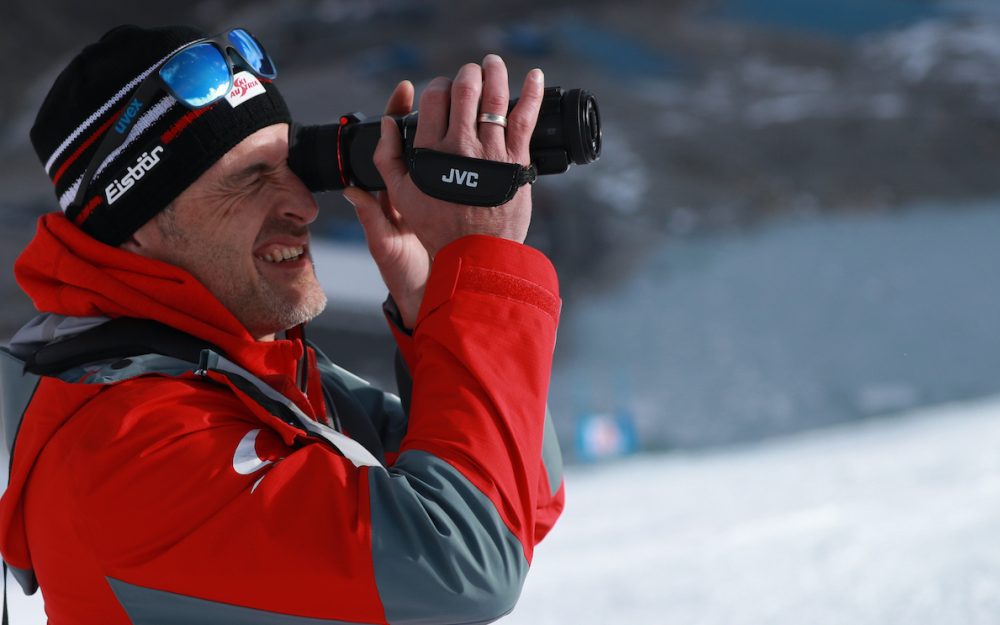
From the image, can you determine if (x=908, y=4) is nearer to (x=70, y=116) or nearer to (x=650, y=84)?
(x=650, y=84)

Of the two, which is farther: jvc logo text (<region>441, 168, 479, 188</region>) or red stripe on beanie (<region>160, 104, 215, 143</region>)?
red stripe on beanie (<region>160, 104, 215, 143</region>)

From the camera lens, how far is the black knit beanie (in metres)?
0.94

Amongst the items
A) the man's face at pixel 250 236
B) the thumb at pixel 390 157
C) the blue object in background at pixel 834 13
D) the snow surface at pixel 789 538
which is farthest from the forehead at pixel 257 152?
the blue object in background at pixel 834 13

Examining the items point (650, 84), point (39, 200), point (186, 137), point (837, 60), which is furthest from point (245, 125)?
point (837, 60)

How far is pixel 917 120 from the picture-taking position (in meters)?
6.89

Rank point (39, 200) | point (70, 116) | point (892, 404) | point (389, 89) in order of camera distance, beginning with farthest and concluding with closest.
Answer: point (389, 89)
point (39, 200)
point (892, 404)
point (70, 116)

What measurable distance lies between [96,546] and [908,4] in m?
8.00

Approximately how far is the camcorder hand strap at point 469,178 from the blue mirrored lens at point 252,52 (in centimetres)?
35

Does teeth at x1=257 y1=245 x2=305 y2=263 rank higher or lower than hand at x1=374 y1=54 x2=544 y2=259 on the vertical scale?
lower

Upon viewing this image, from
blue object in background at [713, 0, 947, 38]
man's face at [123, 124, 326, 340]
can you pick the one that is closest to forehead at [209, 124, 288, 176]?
man's face at [123, 124, 326, 340]

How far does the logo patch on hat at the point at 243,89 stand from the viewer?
97 centimetres

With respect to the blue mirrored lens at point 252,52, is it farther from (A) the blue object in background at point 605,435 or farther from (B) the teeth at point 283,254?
(A) the blue object in background at point 605,435

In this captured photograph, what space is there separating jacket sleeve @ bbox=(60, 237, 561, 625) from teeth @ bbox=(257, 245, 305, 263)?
0.92ft

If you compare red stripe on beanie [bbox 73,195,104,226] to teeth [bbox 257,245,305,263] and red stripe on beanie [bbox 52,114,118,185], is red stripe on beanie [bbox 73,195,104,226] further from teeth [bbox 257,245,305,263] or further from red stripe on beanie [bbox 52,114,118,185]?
teeth [bbox 257,245,305,263]
